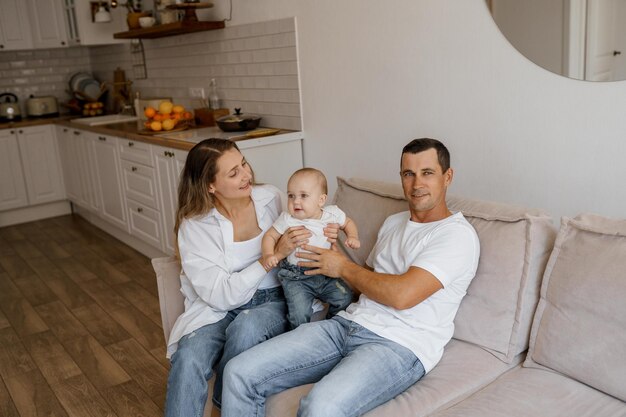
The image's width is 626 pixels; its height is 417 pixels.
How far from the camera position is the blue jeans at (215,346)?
6.28 feet

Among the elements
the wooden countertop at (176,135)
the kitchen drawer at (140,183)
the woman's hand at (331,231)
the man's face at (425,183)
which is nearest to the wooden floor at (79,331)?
the kitchen drawer at (140,183)

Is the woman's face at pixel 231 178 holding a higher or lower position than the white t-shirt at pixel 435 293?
higher

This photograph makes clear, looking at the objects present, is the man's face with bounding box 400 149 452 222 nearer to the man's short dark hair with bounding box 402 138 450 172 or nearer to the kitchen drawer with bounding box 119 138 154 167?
the man's short dark hair with bounding box 402 138 450 172

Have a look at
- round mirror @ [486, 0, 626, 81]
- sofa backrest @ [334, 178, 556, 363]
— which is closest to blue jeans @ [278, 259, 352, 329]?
sofa backrest @ [334, 178, 556, 363]

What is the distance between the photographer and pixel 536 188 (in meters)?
2.49

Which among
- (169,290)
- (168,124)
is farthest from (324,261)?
(168,124)

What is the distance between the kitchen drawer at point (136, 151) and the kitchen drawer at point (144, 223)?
1.11 feet

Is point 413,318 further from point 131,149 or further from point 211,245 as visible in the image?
point 131,149

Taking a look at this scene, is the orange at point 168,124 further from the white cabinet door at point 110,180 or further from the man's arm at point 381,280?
the man's arm at point 381,280

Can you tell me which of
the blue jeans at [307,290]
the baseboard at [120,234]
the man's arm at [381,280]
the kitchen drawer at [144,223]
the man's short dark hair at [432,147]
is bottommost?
the baseboard at [120,234]

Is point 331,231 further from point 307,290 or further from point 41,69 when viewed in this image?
point 41,69

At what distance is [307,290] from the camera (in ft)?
7.02

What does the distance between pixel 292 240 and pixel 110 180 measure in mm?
3347

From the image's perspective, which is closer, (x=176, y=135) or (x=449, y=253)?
(x=449, y=253)
